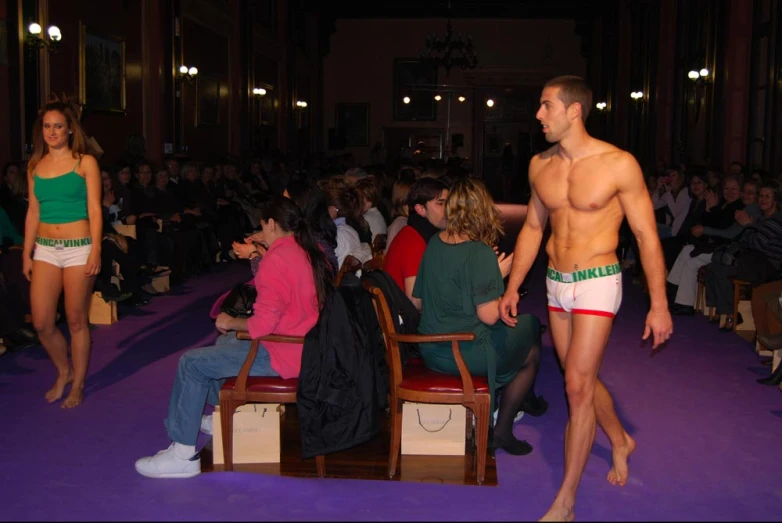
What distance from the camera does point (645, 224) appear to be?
11.5ft

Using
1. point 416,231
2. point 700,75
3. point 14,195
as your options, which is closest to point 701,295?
point 416,231

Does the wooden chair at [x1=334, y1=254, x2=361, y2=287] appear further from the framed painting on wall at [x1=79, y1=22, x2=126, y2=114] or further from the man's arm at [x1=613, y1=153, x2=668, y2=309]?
the framed painting on wall at [x1=79, y1=22, x2=126, y2=114]

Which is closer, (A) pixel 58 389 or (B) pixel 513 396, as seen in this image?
(B) pixel 513 396

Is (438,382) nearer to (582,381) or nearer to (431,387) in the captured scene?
(431,387)

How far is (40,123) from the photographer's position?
510 centimetres

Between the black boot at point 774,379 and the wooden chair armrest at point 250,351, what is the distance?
3473mm

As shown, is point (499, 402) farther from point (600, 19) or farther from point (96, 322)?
point (600, 19)

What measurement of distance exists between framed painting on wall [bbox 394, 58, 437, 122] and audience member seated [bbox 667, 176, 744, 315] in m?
18.5

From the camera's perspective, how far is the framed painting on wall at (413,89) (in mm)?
26844

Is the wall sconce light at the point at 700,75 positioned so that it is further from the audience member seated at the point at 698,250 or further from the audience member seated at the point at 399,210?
the audience member seated at the point at 399,210

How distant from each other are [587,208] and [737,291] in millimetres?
4492

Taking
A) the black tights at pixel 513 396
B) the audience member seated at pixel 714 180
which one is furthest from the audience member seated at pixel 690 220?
the black tights at pixel 513 396

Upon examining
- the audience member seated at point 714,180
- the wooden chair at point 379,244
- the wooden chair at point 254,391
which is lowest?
the wooden chair at point 254,391

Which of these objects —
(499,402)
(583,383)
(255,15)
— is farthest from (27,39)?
(255,15)
